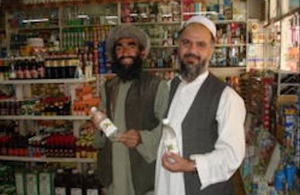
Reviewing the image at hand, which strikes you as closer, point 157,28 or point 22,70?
point 22,70

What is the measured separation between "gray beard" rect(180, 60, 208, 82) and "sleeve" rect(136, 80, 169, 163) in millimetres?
292

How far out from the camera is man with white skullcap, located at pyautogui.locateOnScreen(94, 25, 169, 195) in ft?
7.62

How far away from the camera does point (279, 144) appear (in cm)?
251

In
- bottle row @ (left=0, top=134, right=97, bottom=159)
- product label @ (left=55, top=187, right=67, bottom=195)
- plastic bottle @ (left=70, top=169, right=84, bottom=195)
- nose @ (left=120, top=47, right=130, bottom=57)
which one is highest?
nose @ (left=120, top=47, right=130, bottom=57)

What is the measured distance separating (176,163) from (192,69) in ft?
1.67

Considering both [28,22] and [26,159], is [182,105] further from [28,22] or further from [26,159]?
[28,22]

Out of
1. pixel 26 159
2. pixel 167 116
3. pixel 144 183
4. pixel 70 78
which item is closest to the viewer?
pixel 167 116

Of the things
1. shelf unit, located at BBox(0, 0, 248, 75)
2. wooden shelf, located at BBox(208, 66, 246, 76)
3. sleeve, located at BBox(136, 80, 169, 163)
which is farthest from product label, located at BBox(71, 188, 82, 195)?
Answer: wooden shelf, located at BBox(208, 66, 246, 76)

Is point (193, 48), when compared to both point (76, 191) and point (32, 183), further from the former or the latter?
point (32, 183)

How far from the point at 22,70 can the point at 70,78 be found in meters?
0.57

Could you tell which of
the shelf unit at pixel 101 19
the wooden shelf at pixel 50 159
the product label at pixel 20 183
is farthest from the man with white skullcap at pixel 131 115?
the shelf unit at pixel 101 19

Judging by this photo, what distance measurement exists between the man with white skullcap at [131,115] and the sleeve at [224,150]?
51 centimetres

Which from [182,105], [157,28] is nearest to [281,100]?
[182,105]

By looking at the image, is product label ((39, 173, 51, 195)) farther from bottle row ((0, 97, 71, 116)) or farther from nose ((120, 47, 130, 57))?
nose ((120, 47, 130, 57))
